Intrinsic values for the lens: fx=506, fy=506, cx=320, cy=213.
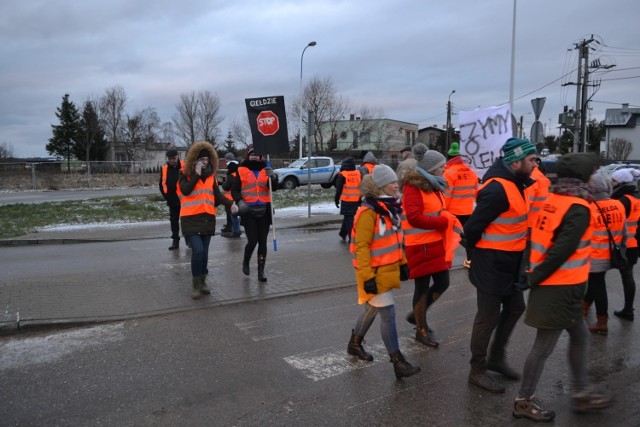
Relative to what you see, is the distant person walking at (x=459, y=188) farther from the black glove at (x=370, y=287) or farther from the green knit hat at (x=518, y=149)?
the black glove at (x=370, y=287)

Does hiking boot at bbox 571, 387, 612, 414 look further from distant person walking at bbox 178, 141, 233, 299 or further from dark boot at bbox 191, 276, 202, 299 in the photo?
dark boot at bbox 191, 276, 202, 299

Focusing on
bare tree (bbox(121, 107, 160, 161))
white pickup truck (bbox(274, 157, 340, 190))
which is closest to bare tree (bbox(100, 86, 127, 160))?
bare tree (bbox(121, 107, 160, 161))

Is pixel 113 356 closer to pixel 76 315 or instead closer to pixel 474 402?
pixel 76 315

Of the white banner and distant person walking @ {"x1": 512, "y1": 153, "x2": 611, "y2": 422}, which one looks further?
the white banner

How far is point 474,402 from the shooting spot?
369 cm

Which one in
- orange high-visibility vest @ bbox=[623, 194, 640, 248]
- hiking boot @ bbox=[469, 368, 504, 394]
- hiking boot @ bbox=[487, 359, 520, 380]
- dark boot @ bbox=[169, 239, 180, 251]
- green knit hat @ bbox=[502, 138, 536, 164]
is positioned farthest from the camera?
dark boot @ bbox=[169, 239, 180, 251]

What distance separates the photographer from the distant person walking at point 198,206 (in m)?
6.33

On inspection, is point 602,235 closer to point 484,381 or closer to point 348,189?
point 484,381

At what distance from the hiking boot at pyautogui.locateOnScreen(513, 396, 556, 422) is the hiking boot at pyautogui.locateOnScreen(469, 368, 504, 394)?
339 millimetres

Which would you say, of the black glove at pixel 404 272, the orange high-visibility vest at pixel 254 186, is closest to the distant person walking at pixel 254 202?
the orange high-visibility vest at pixel 254 186

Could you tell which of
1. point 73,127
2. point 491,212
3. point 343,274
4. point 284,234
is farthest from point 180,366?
point 73,127

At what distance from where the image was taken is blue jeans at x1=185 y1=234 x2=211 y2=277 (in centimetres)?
637

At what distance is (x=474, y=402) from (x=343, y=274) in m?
4.20

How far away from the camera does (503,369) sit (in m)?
4.10
